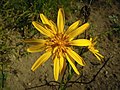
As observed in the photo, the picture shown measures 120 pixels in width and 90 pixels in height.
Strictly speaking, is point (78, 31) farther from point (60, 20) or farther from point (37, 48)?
point (37, 48)

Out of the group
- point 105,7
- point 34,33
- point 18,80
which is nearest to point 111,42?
point 105,7

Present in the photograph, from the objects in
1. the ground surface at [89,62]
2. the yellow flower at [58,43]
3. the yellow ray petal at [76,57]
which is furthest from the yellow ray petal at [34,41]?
the ground surface at [89,62]

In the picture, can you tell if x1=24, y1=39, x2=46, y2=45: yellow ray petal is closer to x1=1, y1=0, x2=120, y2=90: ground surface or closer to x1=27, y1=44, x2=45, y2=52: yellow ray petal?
x1=27, y1=44, x2=45, y2=52: yellow ray petal

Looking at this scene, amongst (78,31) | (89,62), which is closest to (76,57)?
(78,31)

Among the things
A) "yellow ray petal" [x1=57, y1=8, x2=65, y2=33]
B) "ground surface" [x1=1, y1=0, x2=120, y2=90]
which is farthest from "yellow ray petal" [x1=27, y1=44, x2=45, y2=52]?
"ground surface" [x1=1, y1=0, x2=120, y2=90]

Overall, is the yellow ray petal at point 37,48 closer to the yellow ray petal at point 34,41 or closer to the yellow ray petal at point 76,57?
the yellow ray petal at point 34,41
